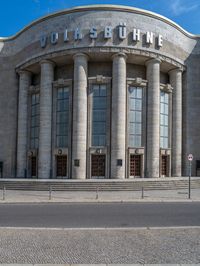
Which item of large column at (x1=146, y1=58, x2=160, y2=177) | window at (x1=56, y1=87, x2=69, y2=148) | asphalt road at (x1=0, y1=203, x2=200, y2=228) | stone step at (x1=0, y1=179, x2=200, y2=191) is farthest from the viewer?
window at (x1=56, y1=87, x2=69, y2=148)

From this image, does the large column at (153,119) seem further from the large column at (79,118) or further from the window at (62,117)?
the window at (62,117)

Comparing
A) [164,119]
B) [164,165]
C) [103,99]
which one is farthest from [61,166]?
[164,119]

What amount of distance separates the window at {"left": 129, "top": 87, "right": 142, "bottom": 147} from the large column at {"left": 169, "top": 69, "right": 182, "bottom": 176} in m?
5.26

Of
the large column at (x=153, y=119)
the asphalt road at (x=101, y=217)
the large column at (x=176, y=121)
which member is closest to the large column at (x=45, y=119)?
the large column at (x=153, y=119)

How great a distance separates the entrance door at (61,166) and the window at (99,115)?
13.7 feet

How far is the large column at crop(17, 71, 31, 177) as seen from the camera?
35.8 metres

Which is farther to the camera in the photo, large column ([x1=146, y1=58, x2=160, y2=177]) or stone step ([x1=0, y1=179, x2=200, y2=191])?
large column ([x1=146, y1=58, x2=160, y2=177])

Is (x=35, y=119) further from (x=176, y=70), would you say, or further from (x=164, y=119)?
(x=176, y=70)

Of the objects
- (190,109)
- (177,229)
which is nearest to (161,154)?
(190,109)

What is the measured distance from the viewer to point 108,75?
33.7 m

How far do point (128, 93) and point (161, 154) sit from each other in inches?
343

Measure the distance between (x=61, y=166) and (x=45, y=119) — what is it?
6.03 meters

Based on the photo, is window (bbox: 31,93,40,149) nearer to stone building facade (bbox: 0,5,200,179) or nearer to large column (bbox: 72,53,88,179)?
stone building facade (bbox: 0,5,200,179)

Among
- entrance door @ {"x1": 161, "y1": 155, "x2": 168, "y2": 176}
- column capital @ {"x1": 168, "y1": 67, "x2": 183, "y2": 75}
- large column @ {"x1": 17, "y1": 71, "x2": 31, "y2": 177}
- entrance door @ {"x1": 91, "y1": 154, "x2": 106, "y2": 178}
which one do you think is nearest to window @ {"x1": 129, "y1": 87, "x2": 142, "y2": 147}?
entrance door @ {"x1": 91, "y1": 154, "x2": 106, "y2": 178}
